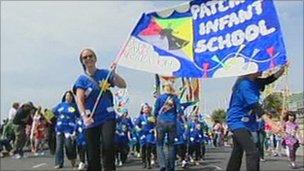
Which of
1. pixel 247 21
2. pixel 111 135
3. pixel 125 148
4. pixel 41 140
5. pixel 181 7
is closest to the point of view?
pixel 111 135

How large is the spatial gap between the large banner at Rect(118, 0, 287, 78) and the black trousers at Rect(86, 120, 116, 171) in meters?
0.98

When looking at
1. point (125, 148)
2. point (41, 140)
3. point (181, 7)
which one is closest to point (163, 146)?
point (181, 7)

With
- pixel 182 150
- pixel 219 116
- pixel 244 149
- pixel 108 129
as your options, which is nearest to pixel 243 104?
pixel 244 149

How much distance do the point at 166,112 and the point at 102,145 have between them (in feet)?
14.0

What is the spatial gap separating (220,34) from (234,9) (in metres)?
0.35

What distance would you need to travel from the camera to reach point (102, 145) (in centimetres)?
741

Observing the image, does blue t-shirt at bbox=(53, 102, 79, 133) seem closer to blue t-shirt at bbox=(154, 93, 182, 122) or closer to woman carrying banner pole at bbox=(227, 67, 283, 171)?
blue t-shirt at bbox=(154, 93, 182, 122)

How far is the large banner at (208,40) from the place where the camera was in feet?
25.1

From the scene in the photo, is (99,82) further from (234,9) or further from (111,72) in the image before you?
(234,9)

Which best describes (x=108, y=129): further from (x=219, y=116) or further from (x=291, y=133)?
(x=219, y=116)

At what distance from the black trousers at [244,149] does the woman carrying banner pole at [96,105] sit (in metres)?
1.44

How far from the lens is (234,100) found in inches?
302

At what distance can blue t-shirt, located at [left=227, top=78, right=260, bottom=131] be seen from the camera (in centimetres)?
749

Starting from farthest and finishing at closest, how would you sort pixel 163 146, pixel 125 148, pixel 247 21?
pixel 125 148, pixel 163 146, pixel 247 21
